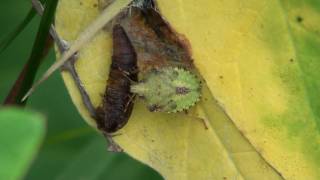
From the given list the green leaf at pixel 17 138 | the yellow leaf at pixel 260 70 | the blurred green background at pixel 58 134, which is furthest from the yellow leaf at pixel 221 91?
the green leaf at pixel 17 138

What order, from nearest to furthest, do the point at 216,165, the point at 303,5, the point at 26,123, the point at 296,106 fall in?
the point at 26,123 → the point at 303,5 → the point at 296,106 → the point at 216,165

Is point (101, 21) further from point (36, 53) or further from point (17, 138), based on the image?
point (17, 138)

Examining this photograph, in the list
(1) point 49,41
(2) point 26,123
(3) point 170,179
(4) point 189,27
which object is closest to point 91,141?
(3) point 170,179

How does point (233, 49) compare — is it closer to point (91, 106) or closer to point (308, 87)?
point (308, 87)

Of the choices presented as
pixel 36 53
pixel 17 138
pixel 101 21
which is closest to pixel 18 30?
pixel 36 53

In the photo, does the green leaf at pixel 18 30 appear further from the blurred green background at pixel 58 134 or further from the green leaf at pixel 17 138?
the green leaf at pixel 17 138

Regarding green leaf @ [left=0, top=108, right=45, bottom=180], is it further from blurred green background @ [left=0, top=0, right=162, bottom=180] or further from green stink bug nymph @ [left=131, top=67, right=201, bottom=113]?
blurred green background @ [left=0, top=0, right=162, bottom=180]
